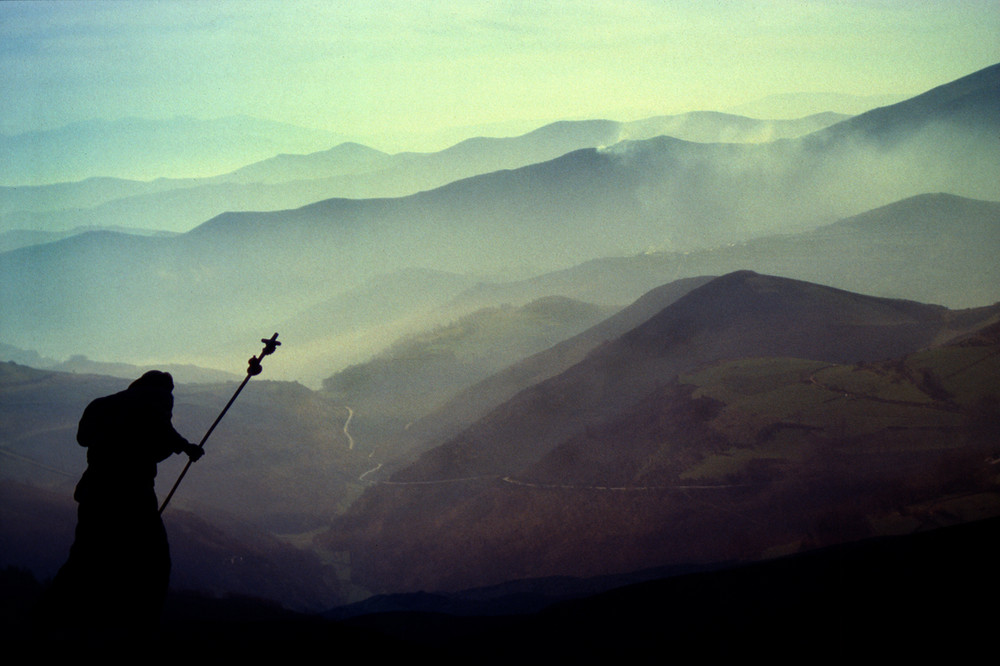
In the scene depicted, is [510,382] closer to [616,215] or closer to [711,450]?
[711,450]

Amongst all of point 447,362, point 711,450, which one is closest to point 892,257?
point 447,362

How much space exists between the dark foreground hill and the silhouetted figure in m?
0.97

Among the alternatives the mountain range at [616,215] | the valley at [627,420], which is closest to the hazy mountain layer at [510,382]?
the valley at [627,420]

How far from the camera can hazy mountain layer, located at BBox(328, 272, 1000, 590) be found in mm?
26875

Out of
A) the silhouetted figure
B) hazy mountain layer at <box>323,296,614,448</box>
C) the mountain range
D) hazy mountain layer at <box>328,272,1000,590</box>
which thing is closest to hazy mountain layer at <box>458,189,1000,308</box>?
hazy mountain layer at <box>323,296,614,448</box>

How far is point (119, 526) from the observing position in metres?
10.3

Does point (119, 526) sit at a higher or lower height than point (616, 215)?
lower

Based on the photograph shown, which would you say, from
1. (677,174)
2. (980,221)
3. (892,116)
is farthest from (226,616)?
(677,174)

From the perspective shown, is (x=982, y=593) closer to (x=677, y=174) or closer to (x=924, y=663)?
(x=924, y=663)

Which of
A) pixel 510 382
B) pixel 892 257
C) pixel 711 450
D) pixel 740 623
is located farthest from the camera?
pixel 892 257

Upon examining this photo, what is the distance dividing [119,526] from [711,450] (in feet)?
87.1

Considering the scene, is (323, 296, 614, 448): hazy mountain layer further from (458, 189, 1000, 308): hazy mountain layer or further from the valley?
(458, 189, 1000, 308): hazy mountain layer

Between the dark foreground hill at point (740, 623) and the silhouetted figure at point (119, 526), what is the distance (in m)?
0.97

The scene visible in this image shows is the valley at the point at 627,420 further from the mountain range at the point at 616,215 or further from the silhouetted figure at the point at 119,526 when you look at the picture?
A: the silhouetted figure at the point at 119,526
